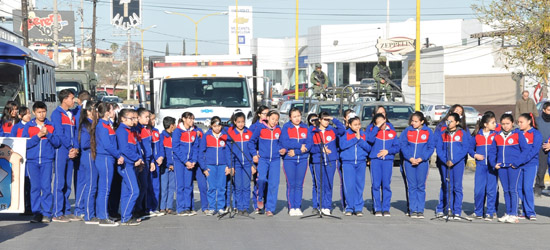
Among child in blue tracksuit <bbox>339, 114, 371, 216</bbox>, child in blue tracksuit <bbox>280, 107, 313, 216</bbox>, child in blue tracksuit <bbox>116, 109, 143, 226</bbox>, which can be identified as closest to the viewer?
child in blue tracksuit <bbox>116, 109, 143, 226</bbox>

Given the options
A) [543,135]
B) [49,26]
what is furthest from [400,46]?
[49,26]

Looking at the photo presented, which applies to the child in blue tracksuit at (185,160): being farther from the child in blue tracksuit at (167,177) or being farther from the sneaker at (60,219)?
the sneaker at (60,219)

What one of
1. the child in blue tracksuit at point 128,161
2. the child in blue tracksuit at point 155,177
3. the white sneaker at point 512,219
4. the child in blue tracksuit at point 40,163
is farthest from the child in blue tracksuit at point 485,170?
the child in blue tracksuit at point 40,163

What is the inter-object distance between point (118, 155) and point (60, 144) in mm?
981

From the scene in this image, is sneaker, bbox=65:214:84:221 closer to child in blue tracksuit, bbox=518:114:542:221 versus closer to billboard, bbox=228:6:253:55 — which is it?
child in blue tracksuit, bbox=518:114:542:221

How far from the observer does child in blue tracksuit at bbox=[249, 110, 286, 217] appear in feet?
43.1

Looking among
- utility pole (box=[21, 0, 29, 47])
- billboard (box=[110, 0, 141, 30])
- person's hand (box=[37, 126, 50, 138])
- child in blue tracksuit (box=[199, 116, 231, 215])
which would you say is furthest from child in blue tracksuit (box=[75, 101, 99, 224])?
billboard (box=[110, 0, 141, 30])

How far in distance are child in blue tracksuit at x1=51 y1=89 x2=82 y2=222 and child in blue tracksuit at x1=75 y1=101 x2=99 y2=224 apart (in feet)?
0.64

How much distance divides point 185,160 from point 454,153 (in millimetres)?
4084

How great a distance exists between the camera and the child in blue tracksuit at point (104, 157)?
11.6 meters

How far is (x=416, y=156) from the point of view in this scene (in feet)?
42.9

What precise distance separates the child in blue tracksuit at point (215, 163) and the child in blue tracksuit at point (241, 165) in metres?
0.13

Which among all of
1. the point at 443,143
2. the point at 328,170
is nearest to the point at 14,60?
A: the point at 328,170

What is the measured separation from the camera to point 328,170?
13.3 m
